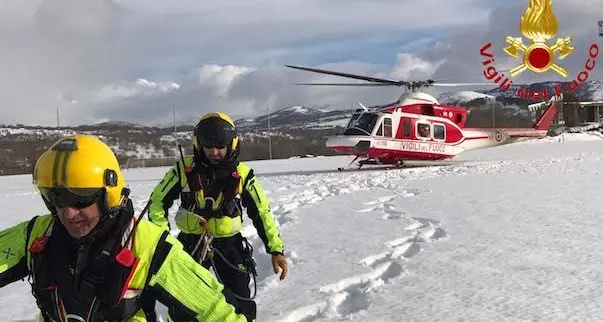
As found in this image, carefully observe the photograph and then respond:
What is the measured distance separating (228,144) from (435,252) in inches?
130

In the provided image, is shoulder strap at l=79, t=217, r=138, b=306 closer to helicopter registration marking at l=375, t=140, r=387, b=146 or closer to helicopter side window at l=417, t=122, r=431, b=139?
helicopter registration marking at l=375, t=140, r=387, b=146

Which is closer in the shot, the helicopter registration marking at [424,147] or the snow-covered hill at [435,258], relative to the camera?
the snow-covered hill at [435,258]

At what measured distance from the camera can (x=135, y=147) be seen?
53.4 m

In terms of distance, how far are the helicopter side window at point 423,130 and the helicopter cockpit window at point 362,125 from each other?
5.96ft

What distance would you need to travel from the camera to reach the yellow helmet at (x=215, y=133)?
12.0 feet

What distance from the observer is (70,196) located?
6.18 feet

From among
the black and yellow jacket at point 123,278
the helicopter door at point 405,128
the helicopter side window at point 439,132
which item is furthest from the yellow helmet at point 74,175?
the helicopter side window at point 439,132

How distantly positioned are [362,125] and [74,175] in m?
16.8

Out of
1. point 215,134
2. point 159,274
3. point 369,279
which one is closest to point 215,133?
point 215,134

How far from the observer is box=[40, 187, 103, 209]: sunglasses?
1883 mm

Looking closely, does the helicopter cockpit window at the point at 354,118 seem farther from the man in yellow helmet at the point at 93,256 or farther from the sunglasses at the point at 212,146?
the man in yellow helmet at the point at 93,256

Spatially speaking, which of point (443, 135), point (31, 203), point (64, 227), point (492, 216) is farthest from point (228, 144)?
point (443, 135)

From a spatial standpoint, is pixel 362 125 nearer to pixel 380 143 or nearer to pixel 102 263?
pixel 380 143

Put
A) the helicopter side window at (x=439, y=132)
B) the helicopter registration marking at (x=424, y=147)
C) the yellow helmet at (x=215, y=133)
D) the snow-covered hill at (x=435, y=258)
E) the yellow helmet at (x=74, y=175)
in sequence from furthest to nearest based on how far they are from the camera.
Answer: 1. the helicopter side window at (x=439, y=132)
2. the helicopter registration marking at (x=424, y=147)
3. the snow-covered hill at (x=435, y=258)
4. the yellow helmet at (x=215, y=133)
5. the yellow helmet at (x=74, y=175)
